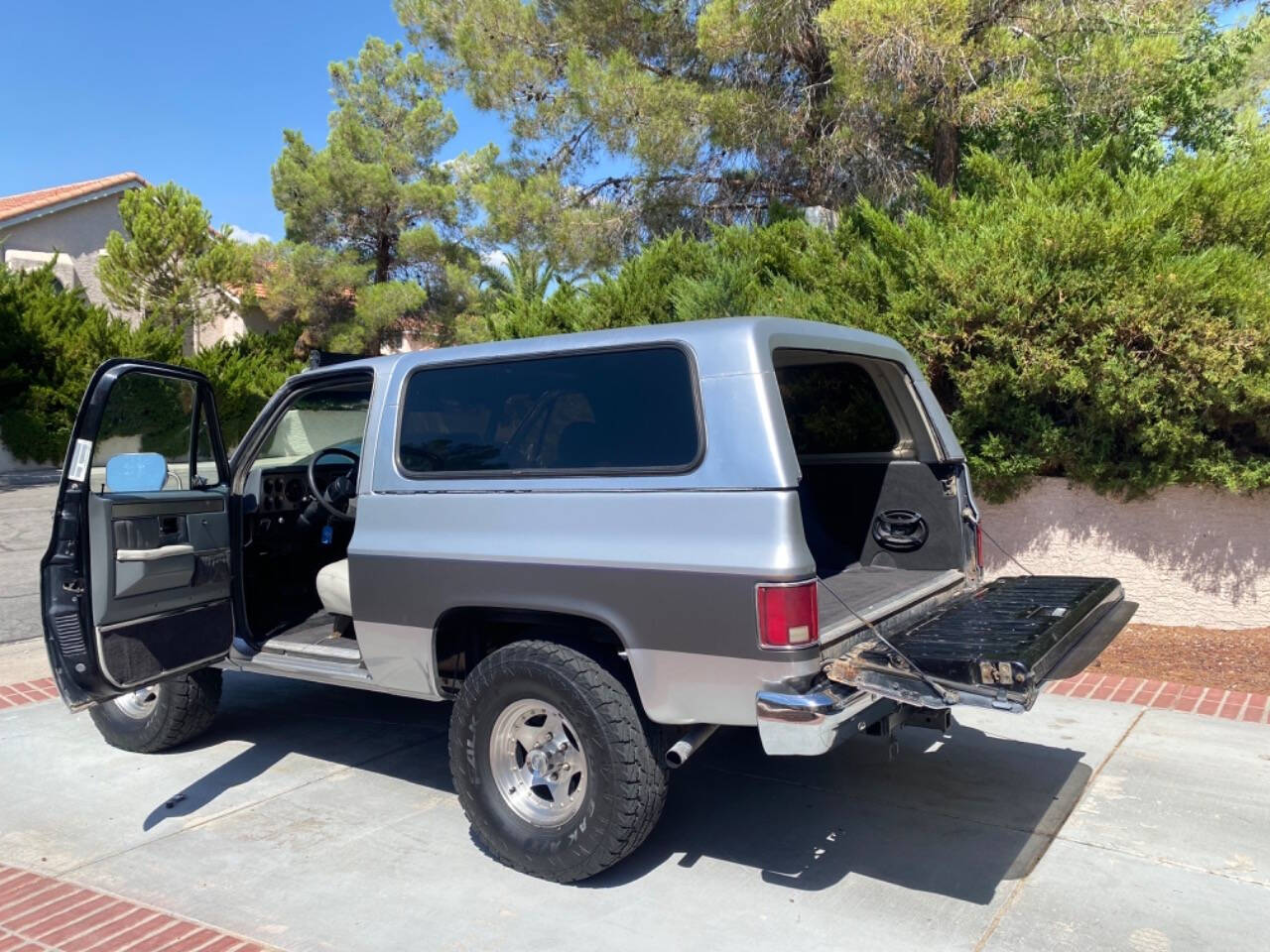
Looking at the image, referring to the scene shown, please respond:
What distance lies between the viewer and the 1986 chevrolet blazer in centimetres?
338

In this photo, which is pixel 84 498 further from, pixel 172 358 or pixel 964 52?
pixel 172 358

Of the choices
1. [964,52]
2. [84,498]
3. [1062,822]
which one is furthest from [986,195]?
[84,498]

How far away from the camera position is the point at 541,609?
148 inches

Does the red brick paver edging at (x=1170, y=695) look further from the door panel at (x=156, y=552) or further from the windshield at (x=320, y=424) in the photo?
the door panel at (x=156, y=552)

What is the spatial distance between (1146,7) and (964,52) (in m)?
1.72

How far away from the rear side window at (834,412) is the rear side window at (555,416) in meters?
1.40

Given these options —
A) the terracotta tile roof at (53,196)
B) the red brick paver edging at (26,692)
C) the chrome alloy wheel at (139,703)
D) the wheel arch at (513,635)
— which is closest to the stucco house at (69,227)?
the terracotta tile roof at (53,196)

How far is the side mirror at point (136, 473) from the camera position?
14.5 feet

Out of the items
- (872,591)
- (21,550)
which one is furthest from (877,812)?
(21,550)

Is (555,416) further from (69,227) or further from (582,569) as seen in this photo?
(69,227)

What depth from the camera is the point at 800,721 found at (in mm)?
3195

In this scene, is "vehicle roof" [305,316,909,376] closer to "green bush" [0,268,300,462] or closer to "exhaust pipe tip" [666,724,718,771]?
"exhaust pipe tip" [666,724,718,771]

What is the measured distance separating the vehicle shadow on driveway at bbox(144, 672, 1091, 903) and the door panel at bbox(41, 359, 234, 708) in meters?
0.80

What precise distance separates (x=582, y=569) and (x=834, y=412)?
2097mm
